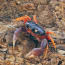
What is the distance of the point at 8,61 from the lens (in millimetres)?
4625

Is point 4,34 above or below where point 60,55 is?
above

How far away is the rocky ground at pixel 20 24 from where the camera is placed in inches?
184

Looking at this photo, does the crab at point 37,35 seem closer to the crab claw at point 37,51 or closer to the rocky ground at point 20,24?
the crab claw at point 37,51

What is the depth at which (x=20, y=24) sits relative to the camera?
17.7 feet

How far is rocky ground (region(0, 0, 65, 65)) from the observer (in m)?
4.68

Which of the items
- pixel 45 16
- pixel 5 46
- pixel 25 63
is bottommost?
pixel 25 63

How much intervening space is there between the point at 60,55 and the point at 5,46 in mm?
1184

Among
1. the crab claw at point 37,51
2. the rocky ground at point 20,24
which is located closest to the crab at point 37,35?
the crab claw at point 37,51

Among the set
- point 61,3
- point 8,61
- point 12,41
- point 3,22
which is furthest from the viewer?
point 61,3

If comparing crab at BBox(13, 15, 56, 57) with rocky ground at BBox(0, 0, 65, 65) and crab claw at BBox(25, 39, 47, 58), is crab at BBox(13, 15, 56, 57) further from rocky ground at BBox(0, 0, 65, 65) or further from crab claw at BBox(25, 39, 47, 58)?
rocky ground at BBox(0, 0, 65, 65)

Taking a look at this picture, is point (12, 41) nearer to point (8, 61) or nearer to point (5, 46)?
point (5, 46)

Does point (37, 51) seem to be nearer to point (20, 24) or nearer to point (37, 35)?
point (37, 35)

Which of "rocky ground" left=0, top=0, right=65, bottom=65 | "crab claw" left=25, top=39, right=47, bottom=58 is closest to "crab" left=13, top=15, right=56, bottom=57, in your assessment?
"crab claw" left=25, top=39, right=47, bottom=58

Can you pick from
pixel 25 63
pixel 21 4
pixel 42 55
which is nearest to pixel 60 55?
pixel 42 55
